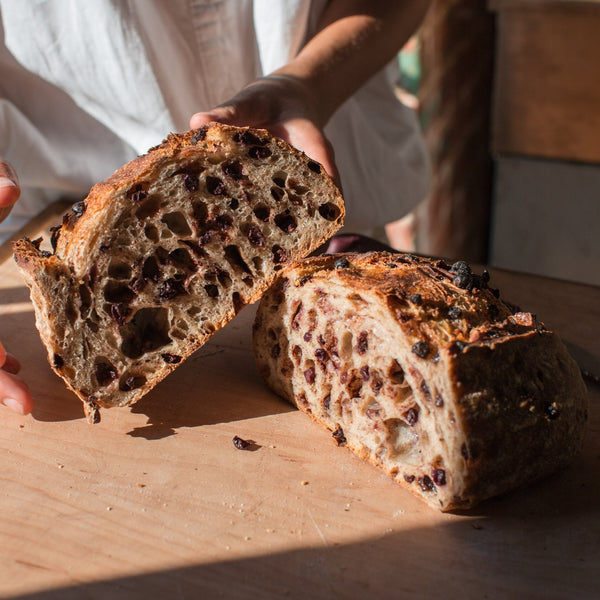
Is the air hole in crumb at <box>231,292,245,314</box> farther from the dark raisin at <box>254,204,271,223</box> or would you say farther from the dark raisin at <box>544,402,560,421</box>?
the dark raisin at <box>544,402,560,421</box>

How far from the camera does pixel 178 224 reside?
1925mm

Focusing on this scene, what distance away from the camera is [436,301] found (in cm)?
169

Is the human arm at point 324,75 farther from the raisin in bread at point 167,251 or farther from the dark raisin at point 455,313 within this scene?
the dark raisin at point 455,313

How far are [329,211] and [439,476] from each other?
740mm

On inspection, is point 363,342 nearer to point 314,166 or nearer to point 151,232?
point 314,166

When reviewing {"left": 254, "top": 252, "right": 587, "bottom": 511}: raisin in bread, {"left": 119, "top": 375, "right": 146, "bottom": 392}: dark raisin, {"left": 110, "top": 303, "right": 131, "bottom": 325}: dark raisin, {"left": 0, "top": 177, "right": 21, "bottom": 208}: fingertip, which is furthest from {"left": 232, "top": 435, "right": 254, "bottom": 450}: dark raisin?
{"left": 0, "top": 177, "right": 21, "bottom": 208}: fingertip

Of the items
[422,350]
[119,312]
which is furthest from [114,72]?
[422,350]

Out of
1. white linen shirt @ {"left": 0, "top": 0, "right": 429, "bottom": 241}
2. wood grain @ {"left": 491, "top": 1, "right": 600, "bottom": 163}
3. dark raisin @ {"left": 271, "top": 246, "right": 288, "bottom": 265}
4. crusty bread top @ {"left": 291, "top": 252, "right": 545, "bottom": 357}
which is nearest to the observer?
crusty bread top @ {"left": 291, "top": 252, "right": 545, "bottom": 357}

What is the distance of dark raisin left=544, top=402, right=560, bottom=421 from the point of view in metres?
1.63

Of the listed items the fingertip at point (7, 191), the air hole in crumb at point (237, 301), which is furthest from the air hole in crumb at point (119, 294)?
the fingertip at point (7, 191)

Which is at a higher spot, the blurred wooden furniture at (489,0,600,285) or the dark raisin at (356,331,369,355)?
the dark raisin at (356,331,369,355)

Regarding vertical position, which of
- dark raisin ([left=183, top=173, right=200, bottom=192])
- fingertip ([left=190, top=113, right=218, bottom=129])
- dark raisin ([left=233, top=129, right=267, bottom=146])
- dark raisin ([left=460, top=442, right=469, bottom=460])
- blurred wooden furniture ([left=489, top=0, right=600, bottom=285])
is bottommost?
blurred wooden furniture ([left=489, top=0, right=600, bottom=285])

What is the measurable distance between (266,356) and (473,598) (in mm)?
867

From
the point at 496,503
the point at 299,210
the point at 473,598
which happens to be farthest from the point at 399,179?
the point at 473,598
